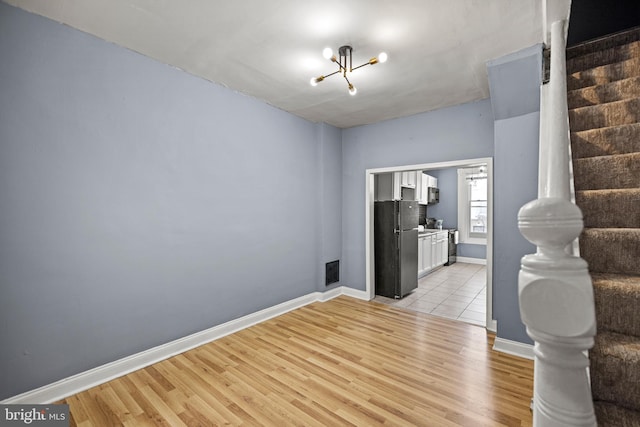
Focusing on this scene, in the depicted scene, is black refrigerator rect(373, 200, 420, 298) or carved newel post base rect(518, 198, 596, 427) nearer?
carved newel post base rect(518, 198, 596, 427)

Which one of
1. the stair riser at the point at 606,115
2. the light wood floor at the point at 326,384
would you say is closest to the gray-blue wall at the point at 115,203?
the light wood floor at the point at 326,384

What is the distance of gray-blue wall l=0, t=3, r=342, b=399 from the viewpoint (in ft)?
6.17

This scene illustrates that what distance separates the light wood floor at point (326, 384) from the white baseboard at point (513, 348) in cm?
9

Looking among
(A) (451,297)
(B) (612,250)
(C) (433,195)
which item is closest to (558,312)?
(B) (612,250)

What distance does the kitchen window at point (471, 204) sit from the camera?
705cm

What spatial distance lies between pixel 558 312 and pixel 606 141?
73.5 inches

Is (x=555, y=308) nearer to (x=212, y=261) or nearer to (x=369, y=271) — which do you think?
(x=212, y=261)

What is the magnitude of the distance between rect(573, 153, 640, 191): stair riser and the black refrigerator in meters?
2.63

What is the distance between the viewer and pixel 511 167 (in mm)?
2686

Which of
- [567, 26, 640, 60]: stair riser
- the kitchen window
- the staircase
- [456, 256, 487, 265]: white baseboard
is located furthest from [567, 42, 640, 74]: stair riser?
[456, 256, 487, 265]: white baseboard

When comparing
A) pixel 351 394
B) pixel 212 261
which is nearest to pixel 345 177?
pixel 212 261

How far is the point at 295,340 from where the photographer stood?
115 inches

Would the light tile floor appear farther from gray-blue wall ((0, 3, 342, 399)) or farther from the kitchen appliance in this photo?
gray-blue wall ((0, 3, 342, 399))

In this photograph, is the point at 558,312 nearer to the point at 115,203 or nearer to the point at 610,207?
the point at 610,207
